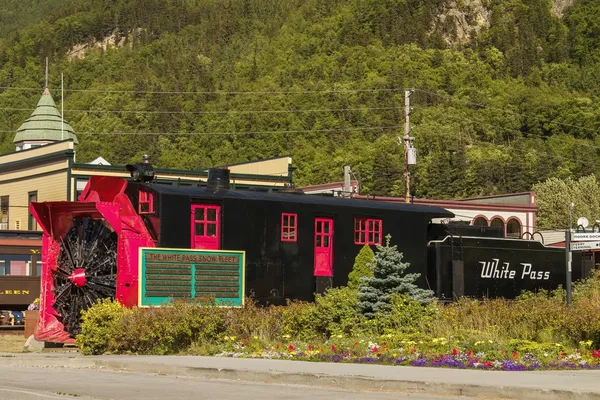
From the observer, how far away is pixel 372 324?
25.3 metres

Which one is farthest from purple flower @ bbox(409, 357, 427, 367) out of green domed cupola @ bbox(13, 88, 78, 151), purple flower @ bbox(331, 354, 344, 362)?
green domed cupola @ bbox(13, 88, 78, 151)

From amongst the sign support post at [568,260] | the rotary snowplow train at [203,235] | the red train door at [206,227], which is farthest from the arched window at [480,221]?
the red train door at [206,227]

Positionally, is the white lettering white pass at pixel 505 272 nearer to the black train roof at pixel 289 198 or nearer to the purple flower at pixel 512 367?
the black train roof at pixel 289 198

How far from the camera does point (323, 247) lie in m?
30.2

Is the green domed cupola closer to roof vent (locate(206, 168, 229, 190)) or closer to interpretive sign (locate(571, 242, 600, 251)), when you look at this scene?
roof vent (locate(206, 168, 229, 190))

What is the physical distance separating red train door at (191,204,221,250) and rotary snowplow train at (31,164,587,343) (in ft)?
0.08

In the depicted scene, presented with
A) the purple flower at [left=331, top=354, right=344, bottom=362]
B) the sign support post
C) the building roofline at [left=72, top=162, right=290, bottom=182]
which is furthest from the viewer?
the building roofline at [left=72, top=162, right=290, bottom=182]

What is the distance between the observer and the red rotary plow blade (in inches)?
1035

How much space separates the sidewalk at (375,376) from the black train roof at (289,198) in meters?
6.13

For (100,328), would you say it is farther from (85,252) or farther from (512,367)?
(512,367)

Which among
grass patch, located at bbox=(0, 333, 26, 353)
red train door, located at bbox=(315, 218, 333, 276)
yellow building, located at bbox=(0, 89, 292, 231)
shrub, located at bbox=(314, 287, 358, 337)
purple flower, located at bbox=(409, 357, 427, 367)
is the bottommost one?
grass patch, located at bbox=(0, 333, 26, 353)

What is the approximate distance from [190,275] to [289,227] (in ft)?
12.5

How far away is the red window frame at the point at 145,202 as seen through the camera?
26.7 m

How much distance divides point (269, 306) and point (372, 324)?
3952mm
